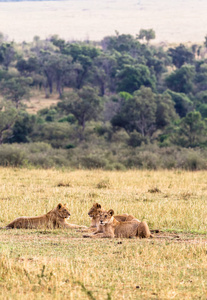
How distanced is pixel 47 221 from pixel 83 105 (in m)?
36.4

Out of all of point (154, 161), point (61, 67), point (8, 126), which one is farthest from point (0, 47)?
point (154, 161)

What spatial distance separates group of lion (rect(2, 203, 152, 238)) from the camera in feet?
28.2

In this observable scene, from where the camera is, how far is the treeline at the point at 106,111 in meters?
29.7

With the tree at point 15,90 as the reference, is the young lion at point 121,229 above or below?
below

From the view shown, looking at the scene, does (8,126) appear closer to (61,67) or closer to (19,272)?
(61,67)

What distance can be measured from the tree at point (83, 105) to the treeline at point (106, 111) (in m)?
0.08

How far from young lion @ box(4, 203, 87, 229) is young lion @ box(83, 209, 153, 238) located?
109 cm

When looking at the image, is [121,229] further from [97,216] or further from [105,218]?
[97,216]

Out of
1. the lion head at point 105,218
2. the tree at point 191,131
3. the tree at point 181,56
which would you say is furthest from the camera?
the tree at point 181,56

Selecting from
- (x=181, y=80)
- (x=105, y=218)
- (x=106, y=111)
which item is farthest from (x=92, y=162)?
(x=181, y=80)

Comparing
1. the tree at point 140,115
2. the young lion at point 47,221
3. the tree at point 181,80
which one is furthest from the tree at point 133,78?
the young lion at point 47,221

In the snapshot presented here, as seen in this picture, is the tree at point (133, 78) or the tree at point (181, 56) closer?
the tree at point (133, 78)

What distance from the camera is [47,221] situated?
9.65m

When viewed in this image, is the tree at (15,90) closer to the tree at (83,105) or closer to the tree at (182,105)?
the tree at (83,105)
